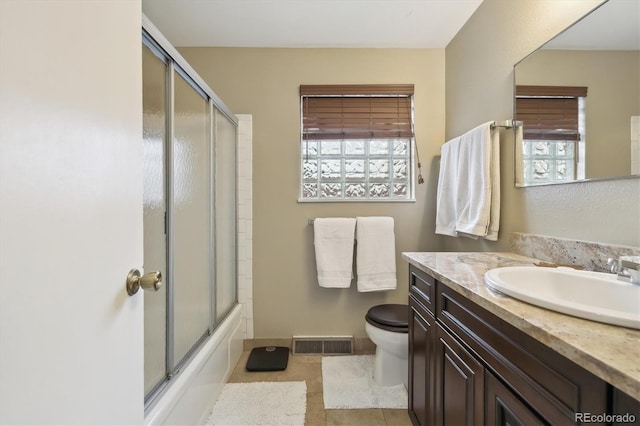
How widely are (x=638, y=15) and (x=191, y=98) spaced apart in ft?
5.71

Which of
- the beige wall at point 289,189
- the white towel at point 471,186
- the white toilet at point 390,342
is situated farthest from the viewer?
the beige wall at point 289,189

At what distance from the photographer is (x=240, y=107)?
6.47ft

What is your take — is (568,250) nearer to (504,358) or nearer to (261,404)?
(504,358)

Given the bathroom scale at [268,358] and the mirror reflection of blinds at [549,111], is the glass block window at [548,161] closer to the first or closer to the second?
the mirror reflection of blinds at [549,111]

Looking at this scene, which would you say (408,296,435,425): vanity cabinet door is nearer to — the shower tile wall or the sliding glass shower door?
the sliding glass shower door

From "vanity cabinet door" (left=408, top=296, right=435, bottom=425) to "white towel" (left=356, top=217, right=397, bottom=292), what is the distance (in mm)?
589

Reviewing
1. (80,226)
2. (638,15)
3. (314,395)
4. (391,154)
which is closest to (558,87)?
(638,15)

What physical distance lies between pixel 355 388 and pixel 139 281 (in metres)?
1.44

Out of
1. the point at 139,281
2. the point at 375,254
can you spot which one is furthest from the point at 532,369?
the point at 375,254

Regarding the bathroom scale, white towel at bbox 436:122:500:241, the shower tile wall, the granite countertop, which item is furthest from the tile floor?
white towel at bbox 436:122:500:241

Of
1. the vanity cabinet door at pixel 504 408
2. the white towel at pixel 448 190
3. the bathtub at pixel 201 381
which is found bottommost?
the bathtub at pixel 201 381

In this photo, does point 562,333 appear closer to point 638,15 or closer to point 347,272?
point 638,15

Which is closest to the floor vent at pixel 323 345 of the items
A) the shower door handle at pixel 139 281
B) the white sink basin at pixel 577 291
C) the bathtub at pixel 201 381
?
the bathtub at pixel 201 381

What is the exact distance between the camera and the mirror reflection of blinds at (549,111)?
1.00m
